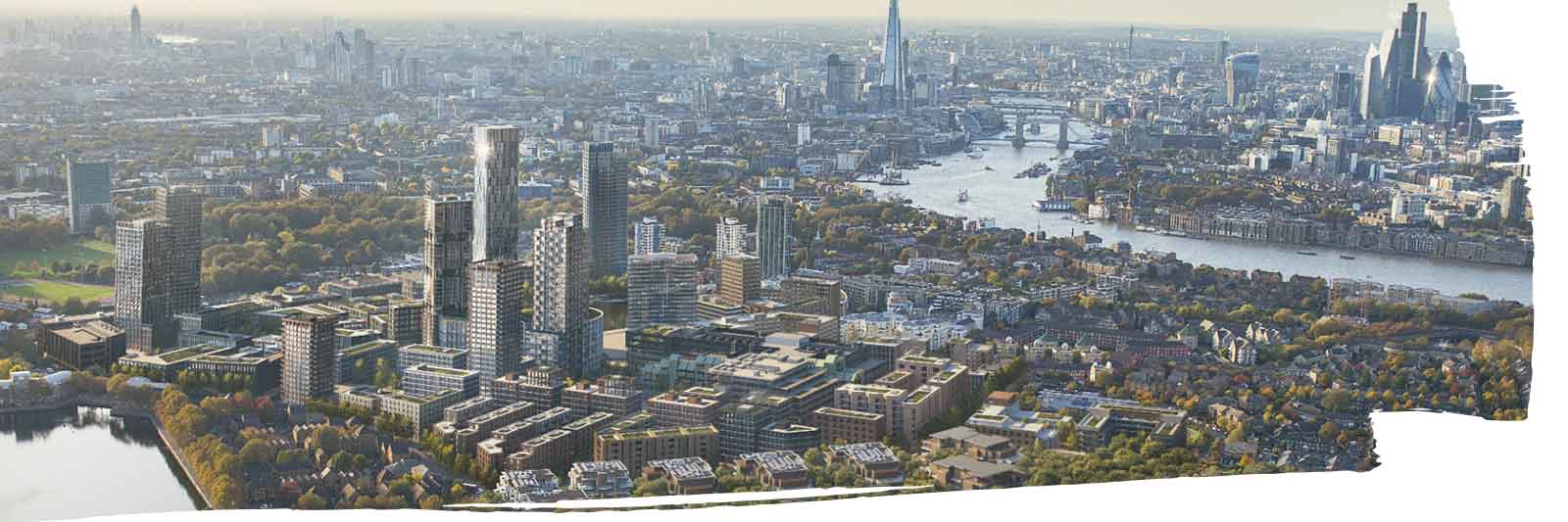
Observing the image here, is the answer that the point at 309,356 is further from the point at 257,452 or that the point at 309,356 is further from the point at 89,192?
the point at 89,192

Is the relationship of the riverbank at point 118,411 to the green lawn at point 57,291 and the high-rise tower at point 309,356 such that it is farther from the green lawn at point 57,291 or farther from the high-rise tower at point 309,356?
the green lawn at point 57,291

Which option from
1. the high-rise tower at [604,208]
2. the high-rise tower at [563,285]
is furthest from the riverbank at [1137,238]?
the high-rise tower at [563,285]

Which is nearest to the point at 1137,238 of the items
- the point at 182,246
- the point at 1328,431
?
the point at 1328,431

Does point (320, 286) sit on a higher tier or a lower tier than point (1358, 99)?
lower

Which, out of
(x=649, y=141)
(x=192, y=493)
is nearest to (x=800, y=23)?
(x=649, y=141)

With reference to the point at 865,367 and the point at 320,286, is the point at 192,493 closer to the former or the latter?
the point at 865,367
